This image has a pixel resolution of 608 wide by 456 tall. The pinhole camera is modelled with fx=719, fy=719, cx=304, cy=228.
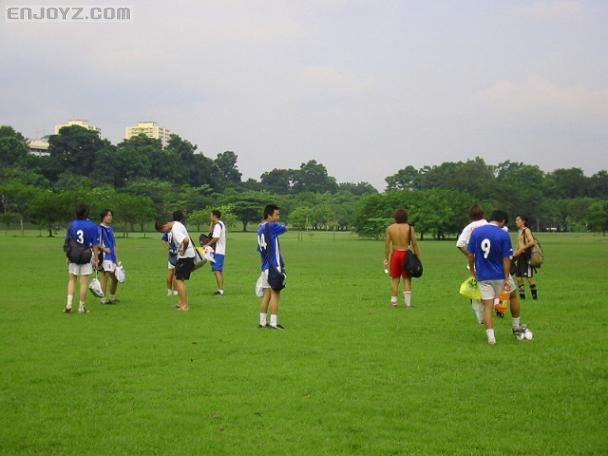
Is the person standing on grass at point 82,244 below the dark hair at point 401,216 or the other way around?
below

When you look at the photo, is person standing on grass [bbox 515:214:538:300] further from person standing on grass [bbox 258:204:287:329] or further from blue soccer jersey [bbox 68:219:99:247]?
blue soccer jersey [bbox 68:219:99:247]

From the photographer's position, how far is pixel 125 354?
888 cm

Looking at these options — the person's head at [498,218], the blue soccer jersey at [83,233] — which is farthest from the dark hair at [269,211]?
the blue soccer jersey at [83,233]

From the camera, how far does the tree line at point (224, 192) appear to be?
8206 cm

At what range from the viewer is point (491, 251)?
9.74 meters

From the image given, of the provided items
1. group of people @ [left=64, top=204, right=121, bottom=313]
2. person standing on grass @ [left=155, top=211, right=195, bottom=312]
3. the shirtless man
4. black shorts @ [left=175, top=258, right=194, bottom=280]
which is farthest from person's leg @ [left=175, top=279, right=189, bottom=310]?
the shirtless man

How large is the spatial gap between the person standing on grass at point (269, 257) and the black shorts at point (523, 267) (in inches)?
260

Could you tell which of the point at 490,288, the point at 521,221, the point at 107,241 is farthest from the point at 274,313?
the point at 521,221

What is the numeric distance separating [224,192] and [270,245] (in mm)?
115146

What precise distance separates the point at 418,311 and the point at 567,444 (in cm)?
783

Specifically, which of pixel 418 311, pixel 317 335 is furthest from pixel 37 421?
pixel 418 311

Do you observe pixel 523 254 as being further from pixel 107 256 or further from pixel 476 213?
pixel 107 256

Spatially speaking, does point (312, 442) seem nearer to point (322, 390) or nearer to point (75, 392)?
point (322, 390)

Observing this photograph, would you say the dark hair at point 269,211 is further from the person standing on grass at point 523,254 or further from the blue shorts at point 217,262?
the person standing on grass at point 523,254
